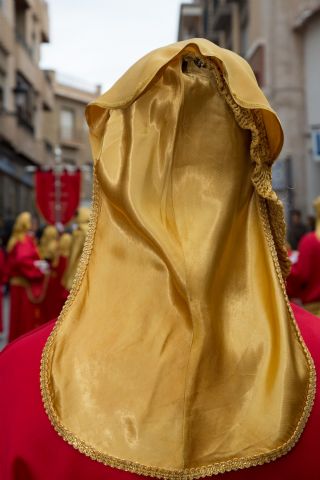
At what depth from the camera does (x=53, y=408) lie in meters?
1.49

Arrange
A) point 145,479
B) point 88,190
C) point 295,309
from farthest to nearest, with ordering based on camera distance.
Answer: point 88,190 → point 295,309 → point 145,479

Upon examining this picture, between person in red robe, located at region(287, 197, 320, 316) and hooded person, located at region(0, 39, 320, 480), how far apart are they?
3.87m

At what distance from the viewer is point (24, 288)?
348 inches

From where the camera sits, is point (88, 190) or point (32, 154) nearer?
point (32, 154)

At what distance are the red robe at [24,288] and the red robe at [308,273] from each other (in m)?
4.12

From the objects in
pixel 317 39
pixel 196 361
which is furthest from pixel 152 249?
pixel 317 39

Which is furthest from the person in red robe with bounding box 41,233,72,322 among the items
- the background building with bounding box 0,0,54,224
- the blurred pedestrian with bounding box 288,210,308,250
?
the background building with bounding box 0,0,54,224

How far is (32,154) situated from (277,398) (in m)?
26.1

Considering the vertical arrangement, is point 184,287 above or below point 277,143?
below

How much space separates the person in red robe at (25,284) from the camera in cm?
859

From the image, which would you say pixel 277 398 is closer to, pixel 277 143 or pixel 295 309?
pixel 295 309

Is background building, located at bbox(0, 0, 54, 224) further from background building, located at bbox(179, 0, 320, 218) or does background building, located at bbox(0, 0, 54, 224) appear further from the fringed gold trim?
the fringed gold trim

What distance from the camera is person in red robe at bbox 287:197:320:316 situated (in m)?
5.48

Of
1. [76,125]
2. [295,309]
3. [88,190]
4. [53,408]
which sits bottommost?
[88,190]
